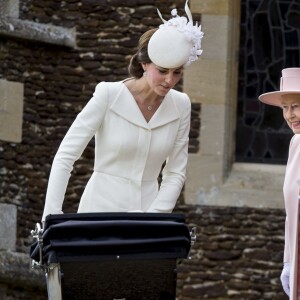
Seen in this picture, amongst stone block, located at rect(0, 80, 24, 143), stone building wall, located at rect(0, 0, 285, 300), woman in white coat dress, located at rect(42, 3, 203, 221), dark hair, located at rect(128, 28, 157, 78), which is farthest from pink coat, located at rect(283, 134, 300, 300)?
stone block, located at rect(0, 80, 24, 143)

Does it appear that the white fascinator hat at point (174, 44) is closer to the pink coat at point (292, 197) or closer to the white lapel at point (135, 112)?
the white lapel at point (135, 112)

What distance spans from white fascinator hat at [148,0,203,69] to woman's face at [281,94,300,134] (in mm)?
546

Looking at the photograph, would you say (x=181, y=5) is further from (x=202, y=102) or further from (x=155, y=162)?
(x=155, y=162)

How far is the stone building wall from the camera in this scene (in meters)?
13.8

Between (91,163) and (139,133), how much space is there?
560 cm

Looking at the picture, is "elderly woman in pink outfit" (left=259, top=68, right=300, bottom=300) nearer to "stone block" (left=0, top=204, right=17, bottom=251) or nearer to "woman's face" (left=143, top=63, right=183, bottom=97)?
"woman's face" (left=143, top=63, right=183, bottom=97)

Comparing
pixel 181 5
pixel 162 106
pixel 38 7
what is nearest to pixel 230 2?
pixel 181 5

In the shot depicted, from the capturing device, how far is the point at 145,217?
7648mm

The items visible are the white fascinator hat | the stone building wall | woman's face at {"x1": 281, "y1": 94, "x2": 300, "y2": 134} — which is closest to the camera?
the white fascinator hat

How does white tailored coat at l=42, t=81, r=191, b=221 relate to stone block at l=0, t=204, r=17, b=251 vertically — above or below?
above

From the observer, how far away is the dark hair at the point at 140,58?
26.9 feet

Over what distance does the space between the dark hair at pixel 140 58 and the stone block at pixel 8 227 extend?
551cm

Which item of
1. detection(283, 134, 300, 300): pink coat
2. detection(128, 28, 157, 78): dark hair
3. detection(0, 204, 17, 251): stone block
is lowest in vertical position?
detection(0, 204, 17, 251): stone block

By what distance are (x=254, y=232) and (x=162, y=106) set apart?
5.64 meters
